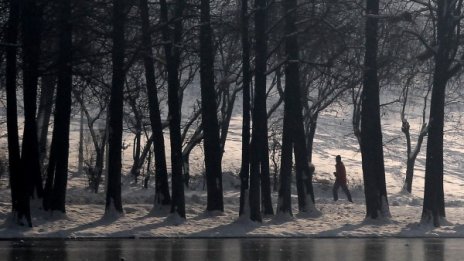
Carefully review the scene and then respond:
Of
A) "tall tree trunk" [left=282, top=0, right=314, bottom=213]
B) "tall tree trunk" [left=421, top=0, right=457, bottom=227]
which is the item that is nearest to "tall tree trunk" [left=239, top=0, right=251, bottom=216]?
"tall tree trunk" [left=282, top=0, right=314, bottom=213]

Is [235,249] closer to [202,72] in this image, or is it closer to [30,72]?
[30,72]

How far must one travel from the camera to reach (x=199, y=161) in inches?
1988

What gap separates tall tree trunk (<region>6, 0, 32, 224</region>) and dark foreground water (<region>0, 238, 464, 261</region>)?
6.06 feet

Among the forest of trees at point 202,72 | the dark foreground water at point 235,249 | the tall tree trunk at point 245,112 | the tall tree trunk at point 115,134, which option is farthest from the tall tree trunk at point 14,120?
the tall tree trunk at point 245,112

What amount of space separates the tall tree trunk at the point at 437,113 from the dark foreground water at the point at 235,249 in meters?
2.59

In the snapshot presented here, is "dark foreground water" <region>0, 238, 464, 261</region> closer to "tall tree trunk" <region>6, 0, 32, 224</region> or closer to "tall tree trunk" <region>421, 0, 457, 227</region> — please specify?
"tall tree trunk" <region>6, 0, 32, 224</region>

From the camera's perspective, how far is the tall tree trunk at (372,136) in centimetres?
2502

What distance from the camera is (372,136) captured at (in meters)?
25.5

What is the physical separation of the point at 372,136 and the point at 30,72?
30.6 ft

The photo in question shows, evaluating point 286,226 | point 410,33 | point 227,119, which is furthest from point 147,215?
point 227,119

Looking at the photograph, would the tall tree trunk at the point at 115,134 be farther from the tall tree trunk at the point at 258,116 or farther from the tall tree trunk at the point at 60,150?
the tall tree trunk at the point at 258,116

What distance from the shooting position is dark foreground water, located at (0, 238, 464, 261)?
16.8 meters

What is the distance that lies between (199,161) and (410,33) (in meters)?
27.5

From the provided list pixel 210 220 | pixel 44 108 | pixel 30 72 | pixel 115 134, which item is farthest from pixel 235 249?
pixel 44 108
